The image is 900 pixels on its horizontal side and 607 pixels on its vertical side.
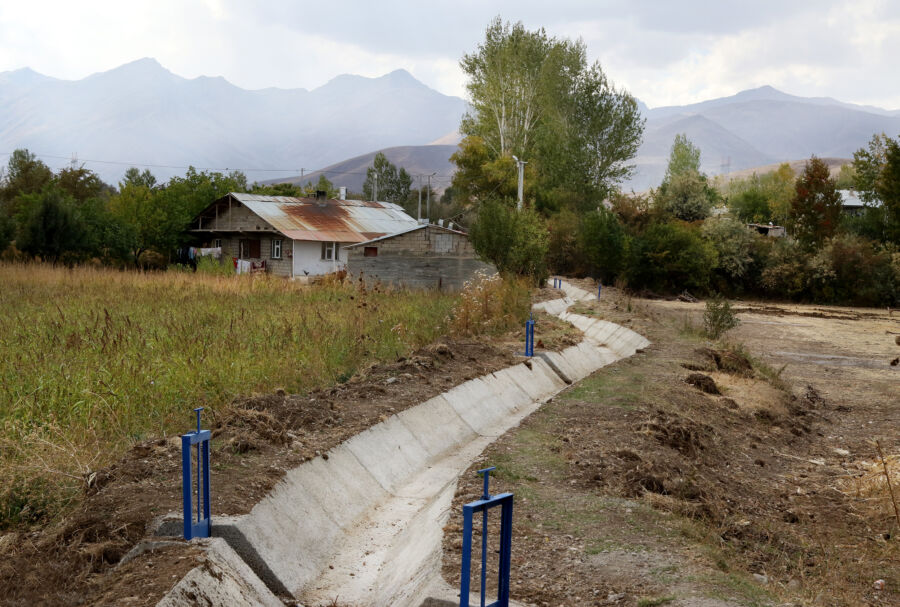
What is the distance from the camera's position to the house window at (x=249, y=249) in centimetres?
4691

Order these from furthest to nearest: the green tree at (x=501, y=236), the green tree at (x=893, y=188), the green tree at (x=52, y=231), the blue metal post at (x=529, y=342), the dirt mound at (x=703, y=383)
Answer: the green tree at (x=893, y=188) < the green tree at (x=52, y=231) < the green tree at (x=501, y=236) < the blue metal post at (x=529, y=342) < the dirt mound at (x=703, y=383)

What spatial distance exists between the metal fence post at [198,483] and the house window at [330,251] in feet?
136

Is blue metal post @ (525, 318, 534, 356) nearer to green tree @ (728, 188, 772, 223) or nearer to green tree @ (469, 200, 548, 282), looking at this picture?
green tree @ (469, 200, 548, 282)

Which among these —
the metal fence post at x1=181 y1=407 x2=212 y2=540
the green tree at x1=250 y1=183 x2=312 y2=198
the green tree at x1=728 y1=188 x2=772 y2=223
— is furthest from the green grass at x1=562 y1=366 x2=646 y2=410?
the green tree at x1=728 y1=188 x2=772 y2=223

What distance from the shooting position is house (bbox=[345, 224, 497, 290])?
34031 millimetres

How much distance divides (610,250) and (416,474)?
38193mm

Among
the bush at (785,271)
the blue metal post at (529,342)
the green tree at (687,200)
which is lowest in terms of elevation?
the blue metal post at (529,342)

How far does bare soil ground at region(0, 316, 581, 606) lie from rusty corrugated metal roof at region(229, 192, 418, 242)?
114 feet

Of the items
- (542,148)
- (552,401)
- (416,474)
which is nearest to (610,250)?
(542,148)

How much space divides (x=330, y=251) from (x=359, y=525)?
→ 40403 mm

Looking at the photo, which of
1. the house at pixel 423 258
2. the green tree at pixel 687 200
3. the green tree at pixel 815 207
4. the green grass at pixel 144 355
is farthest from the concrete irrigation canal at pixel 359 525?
the green tree at pixel 687 200

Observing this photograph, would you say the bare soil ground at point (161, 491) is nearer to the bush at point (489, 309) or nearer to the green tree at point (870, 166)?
the bush at point (489, 309)

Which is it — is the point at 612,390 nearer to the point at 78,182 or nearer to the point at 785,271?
the point at 785,271

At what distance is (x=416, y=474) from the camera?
9414 mm
